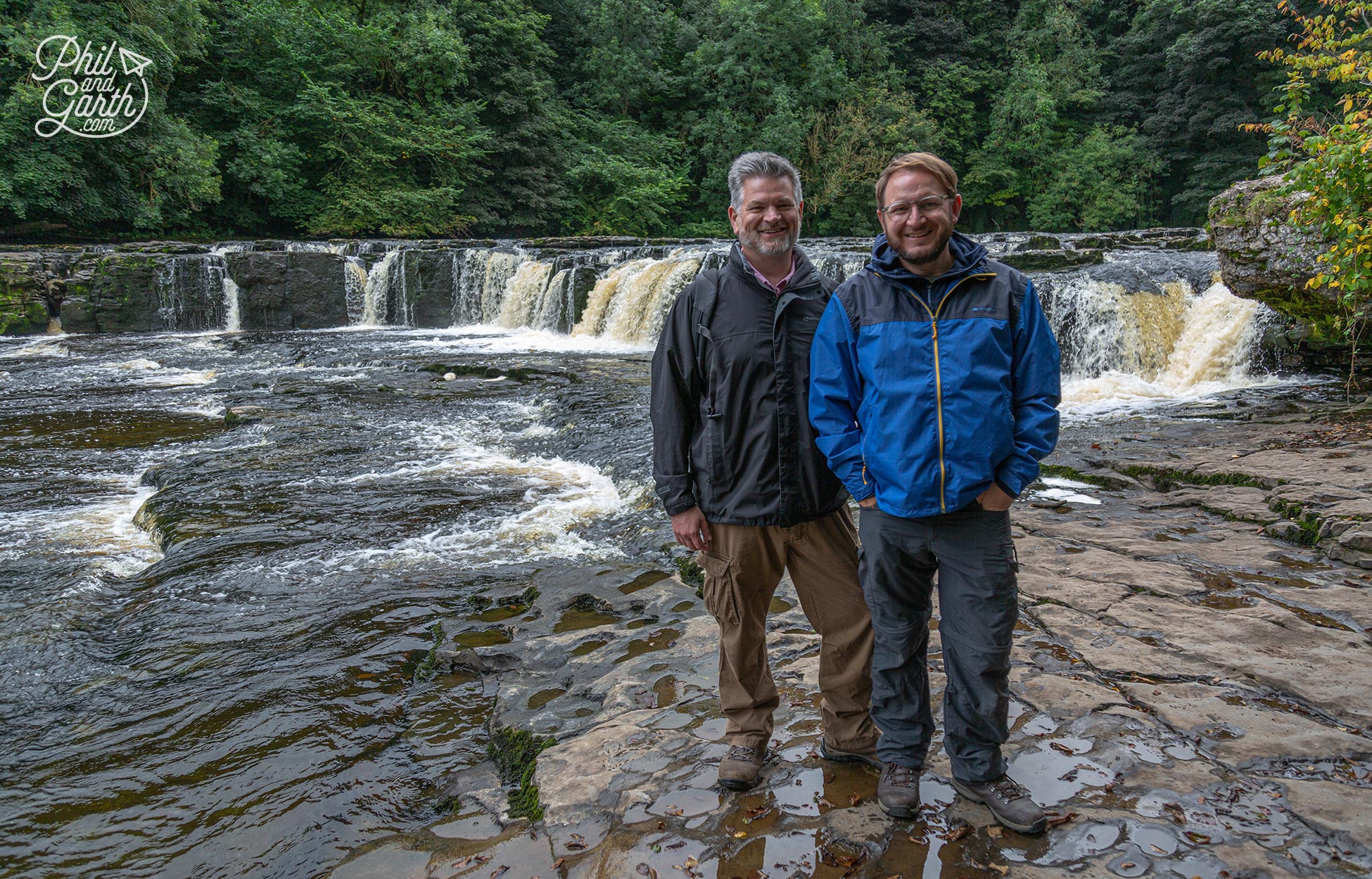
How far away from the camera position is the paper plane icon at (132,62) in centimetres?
1731

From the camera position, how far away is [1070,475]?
587 centimetres

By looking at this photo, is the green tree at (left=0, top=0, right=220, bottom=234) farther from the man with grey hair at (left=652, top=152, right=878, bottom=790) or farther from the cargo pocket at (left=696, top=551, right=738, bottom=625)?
the cargo pocket at (left=696, top=551, right=738, bottom=625)

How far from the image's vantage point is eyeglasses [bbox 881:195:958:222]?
2.01 meters

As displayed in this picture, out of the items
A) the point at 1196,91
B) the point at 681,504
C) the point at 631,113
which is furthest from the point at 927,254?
the point at 1196,91

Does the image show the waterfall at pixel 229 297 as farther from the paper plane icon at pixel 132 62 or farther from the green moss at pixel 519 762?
the green moss at pixel 519 762

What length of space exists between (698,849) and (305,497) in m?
4.86

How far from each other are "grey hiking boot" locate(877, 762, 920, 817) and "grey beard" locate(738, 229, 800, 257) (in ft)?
4.59

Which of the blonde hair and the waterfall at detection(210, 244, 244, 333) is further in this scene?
the waterfall at detection(210, 244, 244, 333)

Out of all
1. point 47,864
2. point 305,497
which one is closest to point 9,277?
point 305,497

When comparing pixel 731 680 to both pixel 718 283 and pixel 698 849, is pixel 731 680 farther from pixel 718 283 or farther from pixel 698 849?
pixel 718 283

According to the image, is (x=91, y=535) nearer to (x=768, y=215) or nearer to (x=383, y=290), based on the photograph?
(x=768, y=215)

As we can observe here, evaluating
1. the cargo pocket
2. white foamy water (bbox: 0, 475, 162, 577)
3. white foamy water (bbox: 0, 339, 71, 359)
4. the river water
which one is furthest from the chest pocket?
white foamy water (bbox: 0, 339, 71, 359)

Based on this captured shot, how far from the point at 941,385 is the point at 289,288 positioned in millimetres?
17926

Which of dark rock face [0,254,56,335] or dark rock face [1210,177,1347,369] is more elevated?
dark rock face [1210,177,1347,369]
